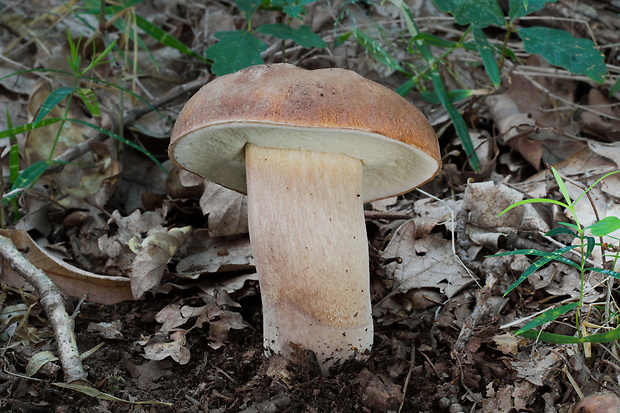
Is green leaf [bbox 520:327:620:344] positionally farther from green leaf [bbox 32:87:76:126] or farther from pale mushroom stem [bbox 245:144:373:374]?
green leaf [bbox 32:87:76:126]

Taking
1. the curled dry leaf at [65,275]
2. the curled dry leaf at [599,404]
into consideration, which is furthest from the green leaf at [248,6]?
the curled dry leaf at [599,404]

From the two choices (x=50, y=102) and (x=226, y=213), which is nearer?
(x=50, y=102)

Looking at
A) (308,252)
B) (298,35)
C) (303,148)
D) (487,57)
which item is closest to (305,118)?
(303,148)

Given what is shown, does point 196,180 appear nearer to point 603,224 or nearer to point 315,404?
point 315,404

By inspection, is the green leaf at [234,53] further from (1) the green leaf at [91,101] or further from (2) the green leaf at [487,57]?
(2) the green leaf at [487,57]

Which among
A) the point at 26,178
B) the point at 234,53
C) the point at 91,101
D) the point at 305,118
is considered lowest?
the point at 26,178

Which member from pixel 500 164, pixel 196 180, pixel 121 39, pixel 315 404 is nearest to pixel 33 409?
pixel 315 404

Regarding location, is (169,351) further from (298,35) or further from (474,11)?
(474,11)
